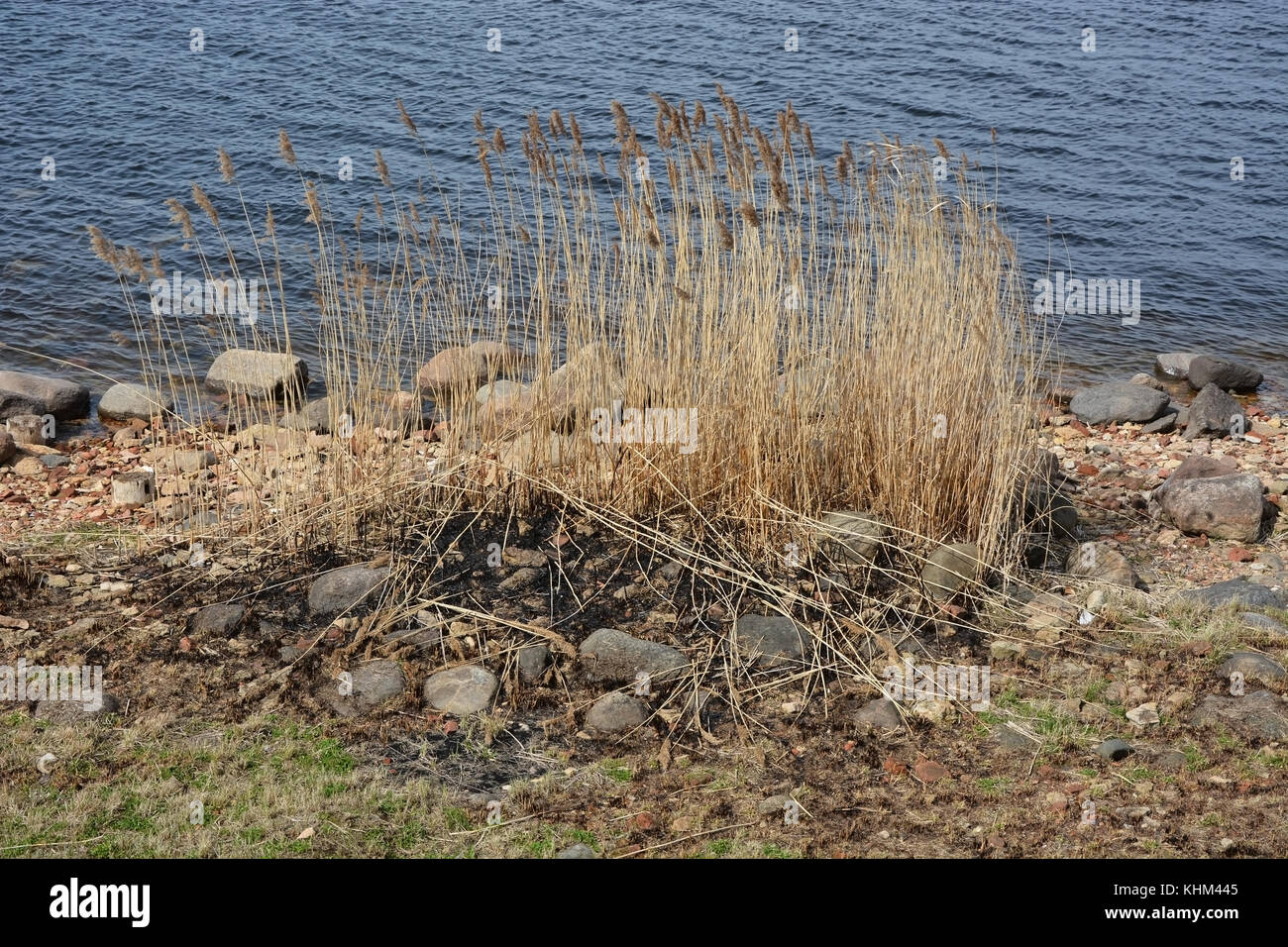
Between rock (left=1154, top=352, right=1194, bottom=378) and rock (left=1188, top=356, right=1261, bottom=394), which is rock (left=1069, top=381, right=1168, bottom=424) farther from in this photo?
rock (left=1154, top=352, right=1194, bottom=378)

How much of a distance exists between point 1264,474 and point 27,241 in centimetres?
967

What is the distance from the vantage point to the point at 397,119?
12.8 m

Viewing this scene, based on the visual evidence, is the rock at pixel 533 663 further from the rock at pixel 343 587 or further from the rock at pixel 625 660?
the rock at pixel 343 587

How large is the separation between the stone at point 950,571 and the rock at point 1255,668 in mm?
1027

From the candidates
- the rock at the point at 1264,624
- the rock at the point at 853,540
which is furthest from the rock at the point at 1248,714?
the rock at the point at 853,540

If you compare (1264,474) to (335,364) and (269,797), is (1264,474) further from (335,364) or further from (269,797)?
(269,797)

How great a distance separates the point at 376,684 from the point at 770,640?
1540mm

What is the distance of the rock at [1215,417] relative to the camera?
8.12 meters

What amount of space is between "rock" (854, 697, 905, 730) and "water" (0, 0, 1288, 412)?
608 cm

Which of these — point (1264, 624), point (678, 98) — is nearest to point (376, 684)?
point (1264, 624)

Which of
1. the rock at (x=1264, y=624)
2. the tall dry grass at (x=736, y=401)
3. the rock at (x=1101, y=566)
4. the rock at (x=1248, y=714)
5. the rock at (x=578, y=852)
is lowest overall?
the rock at (x=578, y=852)

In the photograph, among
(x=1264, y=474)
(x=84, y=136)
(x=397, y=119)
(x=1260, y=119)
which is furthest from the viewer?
(x=1260, y=119)

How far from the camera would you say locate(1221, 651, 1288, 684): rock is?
4.45 metres
